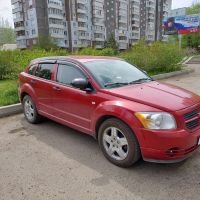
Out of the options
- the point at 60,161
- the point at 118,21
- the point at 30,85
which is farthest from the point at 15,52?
the point at 118,21

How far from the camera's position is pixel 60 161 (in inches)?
140

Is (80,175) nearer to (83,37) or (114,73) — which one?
(114,73)

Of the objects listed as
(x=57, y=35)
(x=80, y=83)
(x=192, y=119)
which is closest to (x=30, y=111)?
(x=80, y=83)

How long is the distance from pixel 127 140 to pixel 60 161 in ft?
3.88

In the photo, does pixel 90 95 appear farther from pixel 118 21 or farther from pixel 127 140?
pixel 118 21

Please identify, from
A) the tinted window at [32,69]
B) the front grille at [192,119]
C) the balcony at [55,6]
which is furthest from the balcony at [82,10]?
the front grille at [192,119]

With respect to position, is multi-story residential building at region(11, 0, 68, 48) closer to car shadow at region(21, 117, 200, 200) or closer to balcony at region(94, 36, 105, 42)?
balcony at region(94, 36, 105, 42)

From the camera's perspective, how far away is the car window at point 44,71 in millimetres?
4637

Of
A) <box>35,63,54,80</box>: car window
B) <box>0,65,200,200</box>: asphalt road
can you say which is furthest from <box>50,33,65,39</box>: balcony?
<box>0,65,200,200</box>: asphalt road

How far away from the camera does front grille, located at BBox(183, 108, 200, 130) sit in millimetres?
2988

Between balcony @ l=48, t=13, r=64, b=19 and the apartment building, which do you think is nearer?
balcony @ l=48, t=13, r=64, b=19

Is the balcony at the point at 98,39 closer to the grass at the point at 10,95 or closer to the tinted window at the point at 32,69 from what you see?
the grass at the point at 10,95

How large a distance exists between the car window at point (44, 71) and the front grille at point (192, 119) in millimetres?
2802

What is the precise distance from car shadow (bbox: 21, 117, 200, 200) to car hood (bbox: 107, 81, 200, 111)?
0.94m
